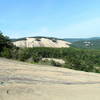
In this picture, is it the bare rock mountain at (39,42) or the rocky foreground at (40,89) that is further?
the bare rock mountain at (39,42)

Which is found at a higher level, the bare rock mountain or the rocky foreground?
the rocky foreground

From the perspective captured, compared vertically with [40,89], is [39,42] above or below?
below

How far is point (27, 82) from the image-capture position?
13484 millimetres

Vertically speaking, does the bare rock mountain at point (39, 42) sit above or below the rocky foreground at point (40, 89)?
below

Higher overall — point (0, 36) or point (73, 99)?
point (0, 36)

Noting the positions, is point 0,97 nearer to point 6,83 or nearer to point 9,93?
point 9,93

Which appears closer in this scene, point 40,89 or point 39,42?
point 40,89

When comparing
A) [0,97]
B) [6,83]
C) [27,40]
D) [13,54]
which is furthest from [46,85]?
[27,40]

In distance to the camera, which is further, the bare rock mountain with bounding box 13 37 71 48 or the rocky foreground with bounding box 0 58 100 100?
the bare rock mountain with bounding box 13 37 71 48

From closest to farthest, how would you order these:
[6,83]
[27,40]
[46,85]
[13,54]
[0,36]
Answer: [6,83]
[46,85]
[13,54]
[0,36]
[27,40]

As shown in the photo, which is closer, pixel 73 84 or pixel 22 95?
pixel 22 95

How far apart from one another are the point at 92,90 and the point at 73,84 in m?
1.36

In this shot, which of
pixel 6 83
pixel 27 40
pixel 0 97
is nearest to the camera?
pixel 0 97

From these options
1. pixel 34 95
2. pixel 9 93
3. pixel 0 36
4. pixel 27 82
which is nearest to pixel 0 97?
pixel 9 93
